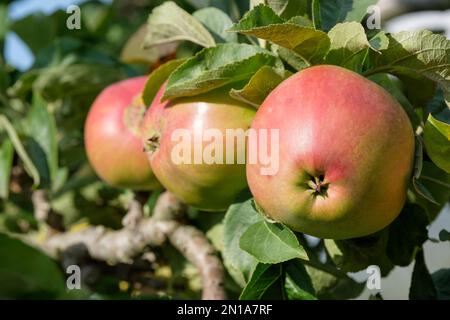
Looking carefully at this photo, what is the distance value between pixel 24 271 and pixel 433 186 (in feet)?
2.13

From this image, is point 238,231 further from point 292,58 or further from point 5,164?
point 5,164

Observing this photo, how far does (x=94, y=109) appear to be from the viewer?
115cm

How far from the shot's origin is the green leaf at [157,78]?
900 mm

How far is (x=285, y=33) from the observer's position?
746 mm

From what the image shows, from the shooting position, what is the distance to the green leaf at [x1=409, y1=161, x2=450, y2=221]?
0.83 m

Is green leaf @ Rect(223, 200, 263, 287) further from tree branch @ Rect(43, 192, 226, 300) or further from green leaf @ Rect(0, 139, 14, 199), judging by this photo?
green leaf @ Rect(0, 139, 14, 199)

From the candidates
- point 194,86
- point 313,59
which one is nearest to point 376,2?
point 313,59

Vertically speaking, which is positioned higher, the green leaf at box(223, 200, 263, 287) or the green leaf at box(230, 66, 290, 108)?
the green leaf at box(230, 66, 290, 108)

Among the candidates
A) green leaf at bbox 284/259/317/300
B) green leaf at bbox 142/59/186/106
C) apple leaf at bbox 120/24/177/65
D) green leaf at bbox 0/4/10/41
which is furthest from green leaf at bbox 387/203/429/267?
green leaf at bbox 0/4/10/41

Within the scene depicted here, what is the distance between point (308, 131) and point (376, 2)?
0.26 m

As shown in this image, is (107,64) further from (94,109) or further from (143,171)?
(143,171)

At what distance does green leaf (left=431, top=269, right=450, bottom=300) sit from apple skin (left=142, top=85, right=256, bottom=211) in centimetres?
32

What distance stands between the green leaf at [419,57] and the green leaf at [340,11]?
0.28 ft
